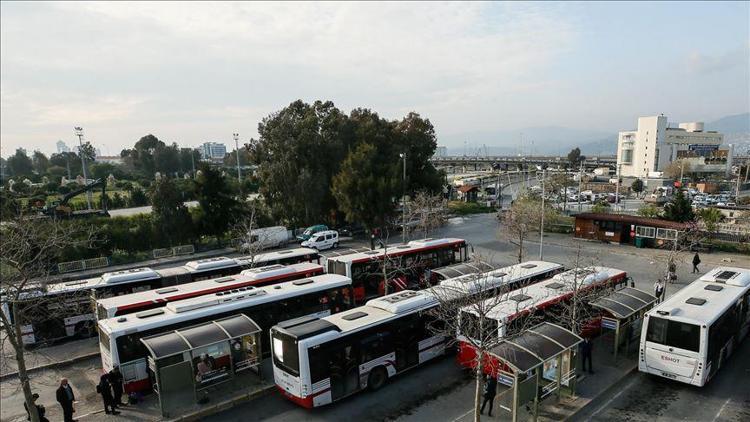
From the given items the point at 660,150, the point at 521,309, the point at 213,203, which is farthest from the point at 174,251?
the point at 660,150

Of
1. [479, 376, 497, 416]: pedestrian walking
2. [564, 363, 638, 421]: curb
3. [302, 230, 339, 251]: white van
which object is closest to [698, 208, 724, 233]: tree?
[564, 363, 638, 421]: curb

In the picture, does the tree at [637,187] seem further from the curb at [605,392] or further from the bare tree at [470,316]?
the bare tree at [470,316]

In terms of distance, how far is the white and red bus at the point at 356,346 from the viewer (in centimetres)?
1208

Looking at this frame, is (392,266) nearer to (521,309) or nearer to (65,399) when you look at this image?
(521,309)

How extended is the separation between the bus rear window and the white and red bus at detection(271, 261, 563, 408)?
5.10 metres

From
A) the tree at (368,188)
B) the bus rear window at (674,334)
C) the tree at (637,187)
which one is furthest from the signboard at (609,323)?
the tree at (637,187)

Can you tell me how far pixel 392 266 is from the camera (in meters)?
21.6

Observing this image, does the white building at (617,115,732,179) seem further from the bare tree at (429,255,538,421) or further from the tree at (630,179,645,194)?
the bare tree at (429,255,538,421)

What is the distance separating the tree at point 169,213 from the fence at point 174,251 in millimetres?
639

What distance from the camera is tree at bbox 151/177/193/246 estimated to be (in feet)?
107

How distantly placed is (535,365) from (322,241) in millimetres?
26256

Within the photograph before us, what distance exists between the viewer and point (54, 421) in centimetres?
1239

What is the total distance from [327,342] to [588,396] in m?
7.76

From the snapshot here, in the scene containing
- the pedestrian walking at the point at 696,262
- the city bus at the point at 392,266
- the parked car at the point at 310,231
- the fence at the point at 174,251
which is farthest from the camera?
the parked car at the point at 310,231
